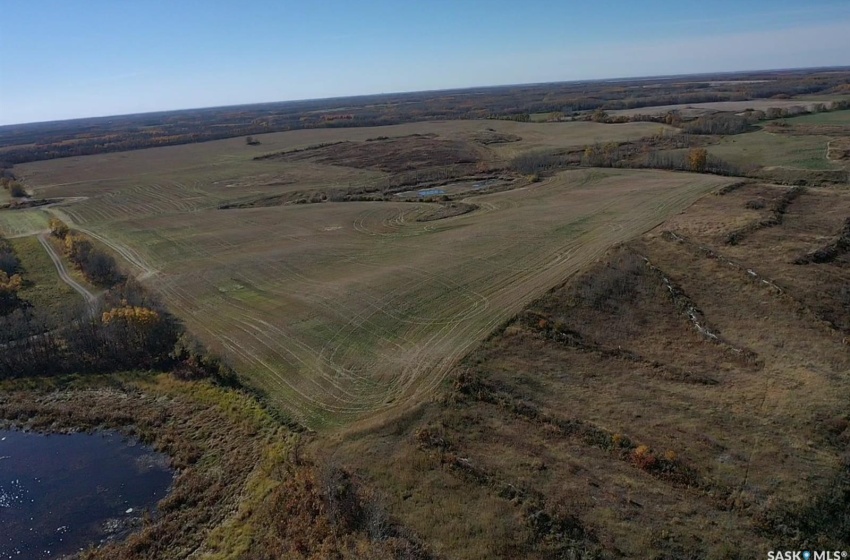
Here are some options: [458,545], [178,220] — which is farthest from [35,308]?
[458,545]

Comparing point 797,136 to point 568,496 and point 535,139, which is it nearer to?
point 535,139

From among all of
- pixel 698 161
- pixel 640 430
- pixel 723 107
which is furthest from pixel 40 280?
pixel 723 107

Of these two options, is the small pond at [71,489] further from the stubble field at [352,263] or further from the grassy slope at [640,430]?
the grassy slope at [640,430]

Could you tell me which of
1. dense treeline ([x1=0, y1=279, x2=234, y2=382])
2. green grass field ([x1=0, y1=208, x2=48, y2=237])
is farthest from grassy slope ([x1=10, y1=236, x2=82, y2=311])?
green grass field ([x1=0, y1=208, x2=48, y2=237])

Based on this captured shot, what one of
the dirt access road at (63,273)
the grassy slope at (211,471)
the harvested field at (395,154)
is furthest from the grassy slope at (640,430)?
the harvested field at (395,154)

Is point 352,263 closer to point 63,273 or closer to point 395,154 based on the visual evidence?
point 63,273

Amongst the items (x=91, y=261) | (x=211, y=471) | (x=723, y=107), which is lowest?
(x=211, y=471)
